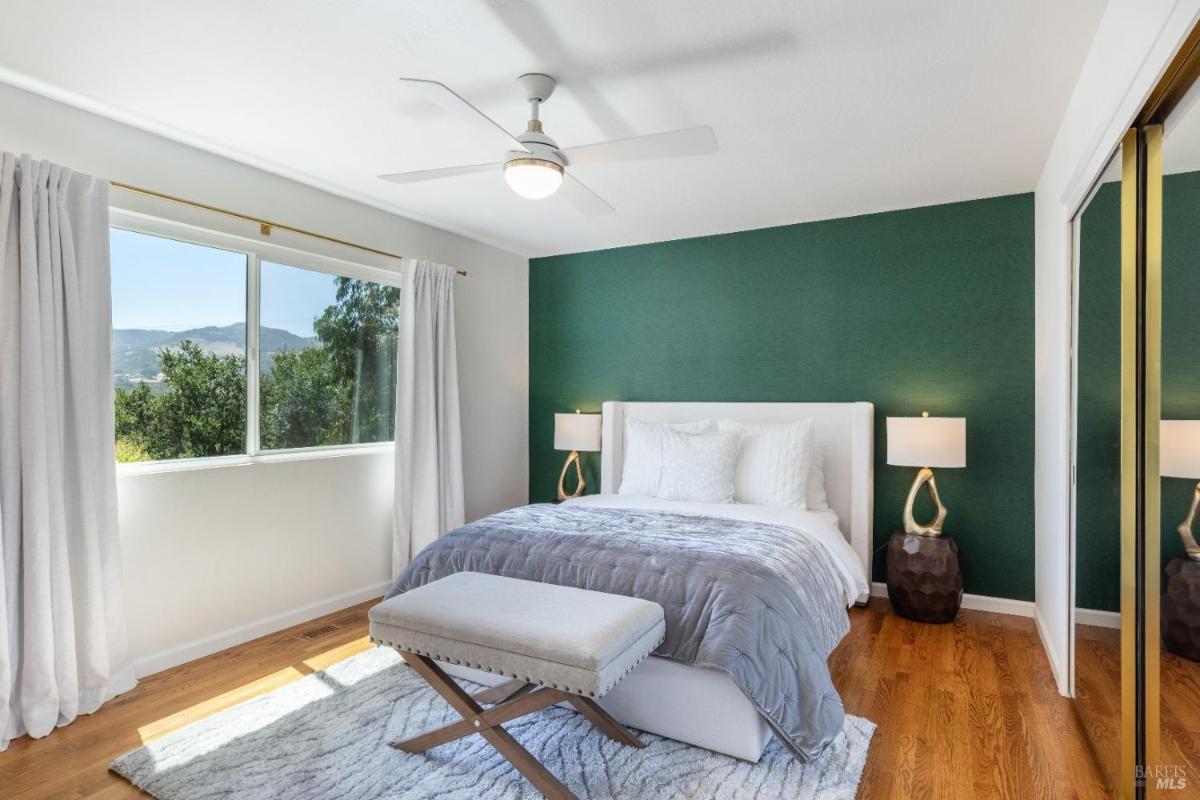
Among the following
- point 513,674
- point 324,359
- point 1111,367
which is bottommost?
point 513,674

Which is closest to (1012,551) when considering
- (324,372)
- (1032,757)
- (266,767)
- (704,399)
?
(1032,757)

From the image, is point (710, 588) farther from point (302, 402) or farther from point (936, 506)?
point (302, 402)

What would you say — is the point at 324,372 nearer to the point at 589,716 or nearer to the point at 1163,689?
the point at 589,716

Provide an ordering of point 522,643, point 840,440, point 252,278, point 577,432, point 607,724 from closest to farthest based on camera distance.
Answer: point 522,643 < point 607,724 < point 252,278 < point 840,440 < point 577,432

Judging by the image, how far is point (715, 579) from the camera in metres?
2.29

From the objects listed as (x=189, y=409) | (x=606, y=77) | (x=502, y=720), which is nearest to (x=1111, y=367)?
(x=606, y=77)

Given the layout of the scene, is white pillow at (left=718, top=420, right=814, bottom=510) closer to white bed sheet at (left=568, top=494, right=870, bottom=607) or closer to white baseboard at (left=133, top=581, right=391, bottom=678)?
white bed sheet at (left=568, top=494, right=870, bottom=607)

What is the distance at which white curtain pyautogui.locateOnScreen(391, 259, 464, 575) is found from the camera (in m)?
4.06

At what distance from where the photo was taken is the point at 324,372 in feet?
12.6

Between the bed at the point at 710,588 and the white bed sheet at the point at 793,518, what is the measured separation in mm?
12

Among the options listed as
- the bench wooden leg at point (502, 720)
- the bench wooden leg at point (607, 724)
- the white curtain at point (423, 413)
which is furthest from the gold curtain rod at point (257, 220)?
the bench wooden leg at point (607, 724)

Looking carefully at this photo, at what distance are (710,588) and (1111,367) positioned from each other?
1480 millimetres

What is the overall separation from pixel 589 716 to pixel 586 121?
2.38 meters

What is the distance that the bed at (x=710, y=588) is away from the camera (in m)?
2.11
